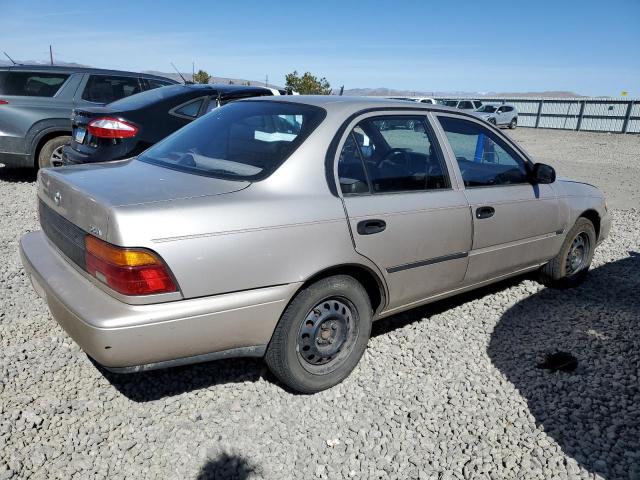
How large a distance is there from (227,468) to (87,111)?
521 cm

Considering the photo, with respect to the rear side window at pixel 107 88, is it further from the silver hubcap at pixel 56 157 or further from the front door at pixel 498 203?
the front door at pixel 498 203

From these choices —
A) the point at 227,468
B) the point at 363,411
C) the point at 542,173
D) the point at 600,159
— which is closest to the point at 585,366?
the point at 542,173

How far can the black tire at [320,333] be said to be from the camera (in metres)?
2.71

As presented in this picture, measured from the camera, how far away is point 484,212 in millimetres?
3535

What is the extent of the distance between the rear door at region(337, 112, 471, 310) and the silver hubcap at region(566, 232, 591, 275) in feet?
5.70

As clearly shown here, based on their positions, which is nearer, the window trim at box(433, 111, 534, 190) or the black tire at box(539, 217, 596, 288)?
the window trim at box(433, 111, 534, 190)

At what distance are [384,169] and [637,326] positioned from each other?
248cm

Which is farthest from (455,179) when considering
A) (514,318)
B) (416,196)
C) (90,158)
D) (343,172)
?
(90,158)

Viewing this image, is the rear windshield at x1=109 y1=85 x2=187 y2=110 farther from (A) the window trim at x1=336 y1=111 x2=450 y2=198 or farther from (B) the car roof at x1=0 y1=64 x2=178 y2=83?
(A) the window trim at x1=336 y1=111 x2=450 y2=198

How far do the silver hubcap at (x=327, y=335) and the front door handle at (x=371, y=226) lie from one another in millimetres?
419

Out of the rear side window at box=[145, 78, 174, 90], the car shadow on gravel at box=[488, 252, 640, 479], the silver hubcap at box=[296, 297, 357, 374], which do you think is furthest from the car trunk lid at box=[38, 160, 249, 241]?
the rear side window at box=[145, 78, 174, 90]

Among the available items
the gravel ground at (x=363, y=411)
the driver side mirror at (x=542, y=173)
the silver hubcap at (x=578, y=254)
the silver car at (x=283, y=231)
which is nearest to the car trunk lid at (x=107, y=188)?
the silver car at (x=283, y=231)

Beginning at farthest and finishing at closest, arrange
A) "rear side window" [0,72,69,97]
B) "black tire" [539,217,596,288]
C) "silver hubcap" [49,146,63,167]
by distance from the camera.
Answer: "silver hubcap" [49,146,63,167], "rear side window" [0,72,69,97], "black tire" [539,217,596,288]

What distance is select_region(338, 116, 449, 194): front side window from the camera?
2977 millimetres
